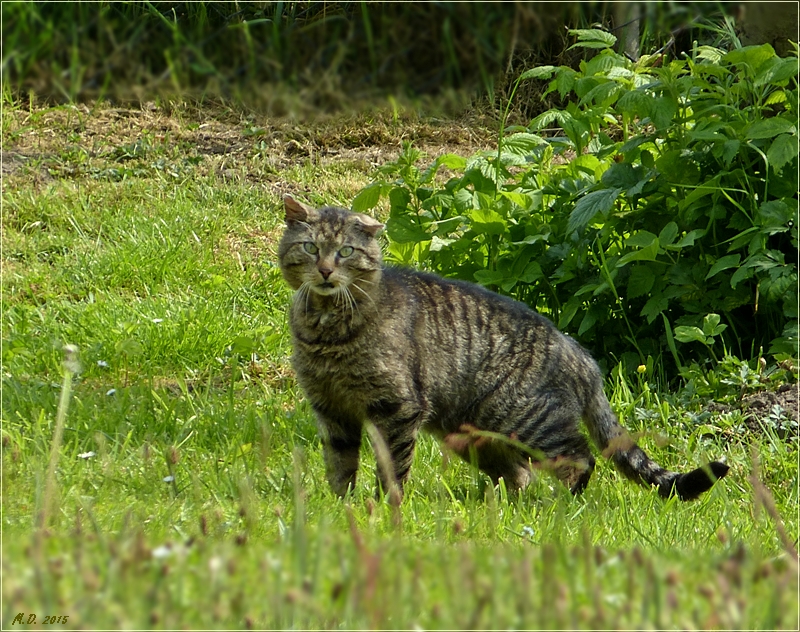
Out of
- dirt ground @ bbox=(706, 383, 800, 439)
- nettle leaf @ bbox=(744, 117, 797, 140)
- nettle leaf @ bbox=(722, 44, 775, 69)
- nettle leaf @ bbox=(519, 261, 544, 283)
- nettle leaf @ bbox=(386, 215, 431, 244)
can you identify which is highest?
nettle leaf @ bbox=(722, 44, 775, 69)

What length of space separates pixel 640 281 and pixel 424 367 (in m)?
1.28

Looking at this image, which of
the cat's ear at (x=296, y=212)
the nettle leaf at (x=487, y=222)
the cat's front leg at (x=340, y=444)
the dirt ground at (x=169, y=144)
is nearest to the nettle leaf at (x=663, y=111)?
the nettle leaf at (x=487, y=222)

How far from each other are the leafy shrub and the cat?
601 mm

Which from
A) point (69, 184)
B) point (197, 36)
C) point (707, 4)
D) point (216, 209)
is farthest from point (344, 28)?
point (69, 184)

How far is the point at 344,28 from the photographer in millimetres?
1872

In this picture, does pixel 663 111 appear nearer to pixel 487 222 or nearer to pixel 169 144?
pixel 487 222

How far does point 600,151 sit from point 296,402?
2.03 meters

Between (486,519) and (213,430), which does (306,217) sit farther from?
(486,519)

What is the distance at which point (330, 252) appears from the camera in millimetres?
4152

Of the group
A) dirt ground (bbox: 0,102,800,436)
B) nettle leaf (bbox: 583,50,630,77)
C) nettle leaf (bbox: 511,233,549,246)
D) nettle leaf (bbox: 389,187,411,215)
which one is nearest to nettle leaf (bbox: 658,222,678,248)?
nettle leaf (bbox: 511,233,549,246)

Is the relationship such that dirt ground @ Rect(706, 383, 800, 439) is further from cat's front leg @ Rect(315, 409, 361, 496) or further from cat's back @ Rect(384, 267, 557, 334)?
cat's front leg @ Rect(315, 409, 361, 496)

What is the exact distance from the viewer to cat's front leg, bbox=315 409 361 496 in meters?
4.07

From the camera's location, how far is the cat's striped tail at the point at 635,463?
360 cm

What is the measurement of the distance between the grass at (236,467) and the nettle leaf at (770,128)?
1.25 m
